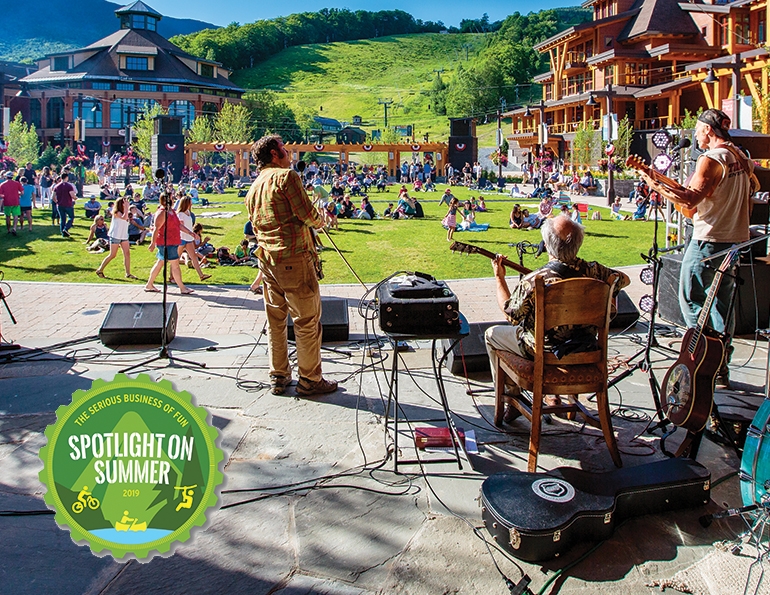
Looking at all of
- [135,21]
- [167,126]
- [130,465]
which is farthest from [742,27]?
[135,21]

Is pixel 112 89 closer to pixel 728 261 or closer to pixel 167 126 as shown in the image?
pixel 167 126

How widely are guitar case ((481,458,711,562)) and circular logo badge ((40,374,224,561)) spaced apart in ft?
4.13

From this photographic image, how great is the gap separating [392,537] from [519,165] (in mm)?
53843

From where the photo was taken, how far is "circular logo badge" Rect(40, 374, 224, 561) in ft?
8.90

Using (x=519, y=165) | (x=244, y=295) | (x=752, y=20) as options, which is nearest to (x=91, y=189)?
(x=244, y=295)

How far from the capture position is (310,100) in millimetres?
105000

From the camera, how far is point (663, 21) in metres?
44.9

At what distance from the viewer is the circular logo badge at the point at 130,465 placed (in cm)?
271

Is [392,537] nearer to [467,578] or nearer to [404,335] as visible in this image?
[467,578]

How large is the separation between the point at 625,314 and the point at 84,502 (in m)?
5.36

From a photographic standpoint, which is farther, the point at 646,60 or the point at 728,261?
the point at 646,60

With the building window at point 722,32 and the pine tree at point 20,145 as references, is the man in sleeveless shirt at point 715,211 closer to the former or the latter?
the pine tree at point 20,145

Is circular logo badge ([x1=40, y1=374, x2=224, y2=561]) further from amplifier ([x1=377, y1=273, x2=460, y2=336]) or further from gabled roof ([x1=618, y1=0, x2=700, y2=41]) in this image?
gabled roof ([x1=618, y1=0, x2=700, y2=41])

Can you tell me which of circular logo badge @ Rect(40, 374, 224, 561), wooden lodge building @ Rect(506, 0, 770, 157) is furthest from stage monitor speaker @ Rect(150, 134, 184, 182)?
circular logo badge @ Rect(40, 374, 224, 561)
